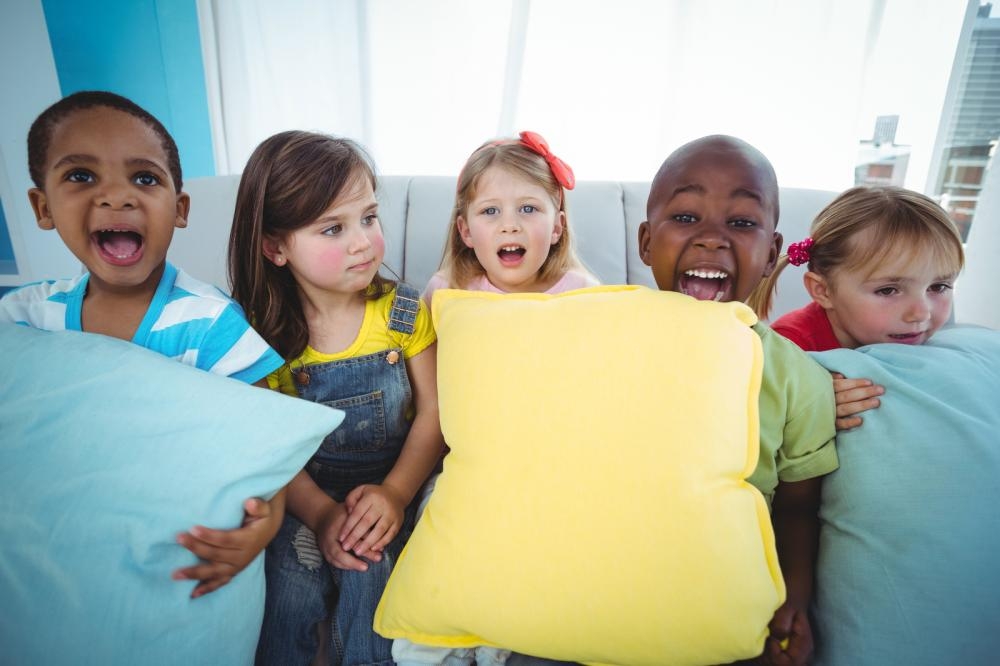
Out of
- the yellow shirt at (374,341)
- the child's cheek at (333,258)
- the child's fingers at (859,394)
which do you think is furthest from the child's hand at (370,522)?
the child's fingers at (859,394)

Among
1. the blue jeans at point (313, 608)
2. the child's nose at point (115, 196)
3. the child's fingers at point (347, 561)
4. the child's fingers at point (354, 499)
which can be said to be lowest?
the blue jeans at point (313, 608)

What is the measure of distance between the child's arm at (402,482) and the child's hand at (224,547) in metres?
0.17

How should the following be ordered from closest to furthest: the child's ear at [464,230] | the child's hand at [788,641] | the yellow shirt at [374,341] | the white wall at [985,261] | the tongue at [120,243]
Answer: the child's hand at [788,641], the tongue at [120,243], the yellow shirt at [374,341], the child's ear at [464,230], the white wall at [985,261]

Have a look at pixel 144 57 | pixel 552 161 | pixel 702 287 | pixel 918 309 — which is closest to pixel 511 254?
pixel 552 161

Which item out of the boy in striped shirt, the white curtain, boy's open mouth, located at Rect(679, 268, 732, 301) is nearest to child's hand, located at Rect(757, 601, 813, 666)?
boy's open mouth, located at Rect(679, 268, 732, 301)

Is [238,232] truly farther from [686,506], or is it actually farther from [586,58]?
[586,58]

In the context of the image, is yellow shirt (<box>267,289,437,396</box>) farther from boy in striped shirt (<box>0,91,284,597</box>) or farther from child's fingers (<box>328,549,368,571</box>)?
child's fingers (<box>328,549,368,571</box>)

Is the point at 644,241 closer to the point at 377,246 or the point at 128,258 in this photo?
the point at 377,246

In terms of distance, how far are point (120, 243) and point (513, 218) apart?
76 cm

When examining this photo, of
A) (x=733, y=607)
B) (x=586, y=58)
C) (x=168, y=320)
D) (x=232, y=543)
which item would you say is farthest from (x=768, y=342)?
(x=586, y=58)

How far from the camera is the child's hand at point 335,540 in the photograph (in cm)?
79

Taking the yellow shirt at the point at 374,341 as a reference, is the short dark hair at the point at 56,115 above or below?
above

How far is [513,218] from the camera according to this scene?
3.89 feet

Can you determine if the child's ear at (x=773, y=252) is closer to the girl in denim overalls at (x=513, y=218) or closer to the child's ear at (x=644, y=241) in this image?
the child's ear at (x=644, y=241)
